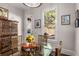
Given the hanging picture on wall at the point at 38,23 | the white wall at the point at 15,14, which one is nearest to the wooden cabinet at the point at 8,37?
the white wall at the point at 15,14

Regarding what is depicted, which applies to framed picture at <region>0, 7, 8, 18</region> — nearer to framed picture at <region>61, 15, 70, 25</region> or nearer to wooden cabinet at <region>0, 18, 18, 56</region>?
wooden cabinet at <region>0, 18, 18, 56</region>

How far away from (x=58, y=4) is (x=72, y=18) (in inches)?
10.5

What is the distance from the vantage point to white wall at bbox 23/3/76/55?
1723 millimetres

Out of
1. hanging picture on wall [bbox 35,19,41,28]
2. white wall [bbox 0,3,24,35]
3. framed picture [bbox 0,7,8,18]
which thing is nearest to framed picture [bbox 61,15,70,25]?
hanging picture on wall [bbox 35,19,41,28]

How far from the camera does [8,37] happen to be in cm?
175

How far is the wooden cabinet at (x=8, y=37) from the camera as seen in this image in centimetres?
171

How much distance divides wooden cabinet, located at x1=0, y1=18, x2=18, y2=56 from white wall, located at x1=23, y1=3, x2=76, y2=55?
278mm

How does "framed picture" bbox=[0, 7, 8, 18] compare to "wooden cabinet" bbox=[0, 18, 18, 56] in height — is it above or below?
above

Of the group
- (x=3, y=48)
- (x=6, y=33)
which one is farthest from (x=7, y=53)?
(x=6, y=33)

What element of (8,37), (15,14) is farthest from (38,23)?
(8,37)

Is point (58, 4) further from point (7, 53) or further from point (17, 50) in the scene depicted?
point (7, 53)

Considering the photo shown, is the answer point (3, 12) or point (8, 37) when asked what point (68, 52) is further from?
point (3, 12)

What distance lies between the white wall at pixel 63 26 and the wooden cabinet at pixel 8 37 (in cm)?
28

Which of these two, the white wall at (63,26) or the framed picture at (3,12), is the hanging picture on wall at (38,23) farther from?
the framed picture at (3,12)
